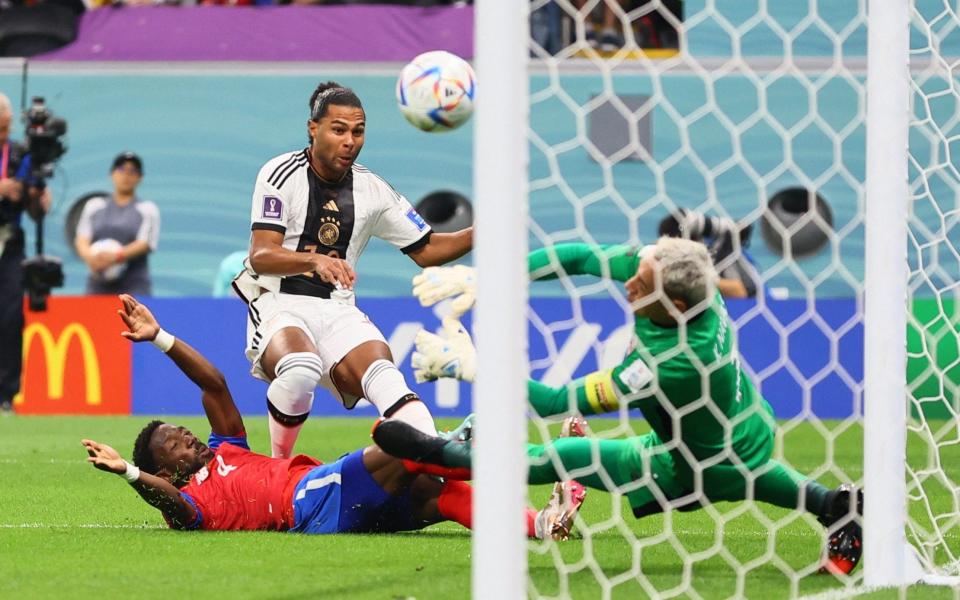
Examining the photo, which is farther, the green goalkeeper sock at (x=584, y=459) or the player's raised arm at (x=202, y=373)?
the player's raised arm at (x=202, y=373)

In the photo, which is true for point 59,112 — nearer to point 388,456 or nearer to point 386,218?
point 386,218

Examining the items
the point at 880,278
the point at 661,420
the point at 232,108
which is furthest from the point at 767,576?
the point at 232,108

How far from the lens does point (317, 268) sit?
20.1ft

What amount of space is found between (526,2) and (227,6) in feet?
41.7

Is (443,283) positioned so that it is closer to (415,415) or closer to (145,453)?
Result: (415,415)

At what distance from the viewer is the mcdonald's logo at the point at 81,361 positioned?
12672 millimetres

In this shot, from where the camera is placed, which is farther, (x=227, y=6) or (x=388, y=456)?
(x=227, y=6)

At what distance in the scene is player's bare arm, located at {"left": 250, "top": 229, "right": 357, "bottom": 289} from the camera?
240 inches

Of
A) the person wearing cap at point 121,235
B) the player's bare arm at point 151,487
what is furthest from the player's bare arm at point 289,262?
the person wearing cap at point 121,235

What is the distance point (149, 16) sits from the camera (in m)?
15.9

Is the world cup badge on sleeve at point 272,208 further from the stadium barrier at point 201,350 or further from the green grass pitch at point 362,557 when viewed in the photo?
the stadium barrier at point 201,350

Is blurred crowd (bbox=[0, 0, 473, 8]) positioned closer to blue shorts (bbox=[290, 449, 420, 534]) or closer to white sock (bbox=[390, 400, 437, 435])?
white sock (bbox=[390, 400, 437, 435])

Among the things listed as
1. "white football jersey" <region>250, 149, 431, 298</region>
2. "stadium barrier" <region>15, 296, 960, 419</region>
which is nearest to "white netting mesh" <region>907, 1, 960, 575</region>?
"stadium barrier" <region>15, 296, 960, 419</region>

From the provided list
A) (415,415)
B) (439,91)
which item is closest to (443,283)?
(415,415)
